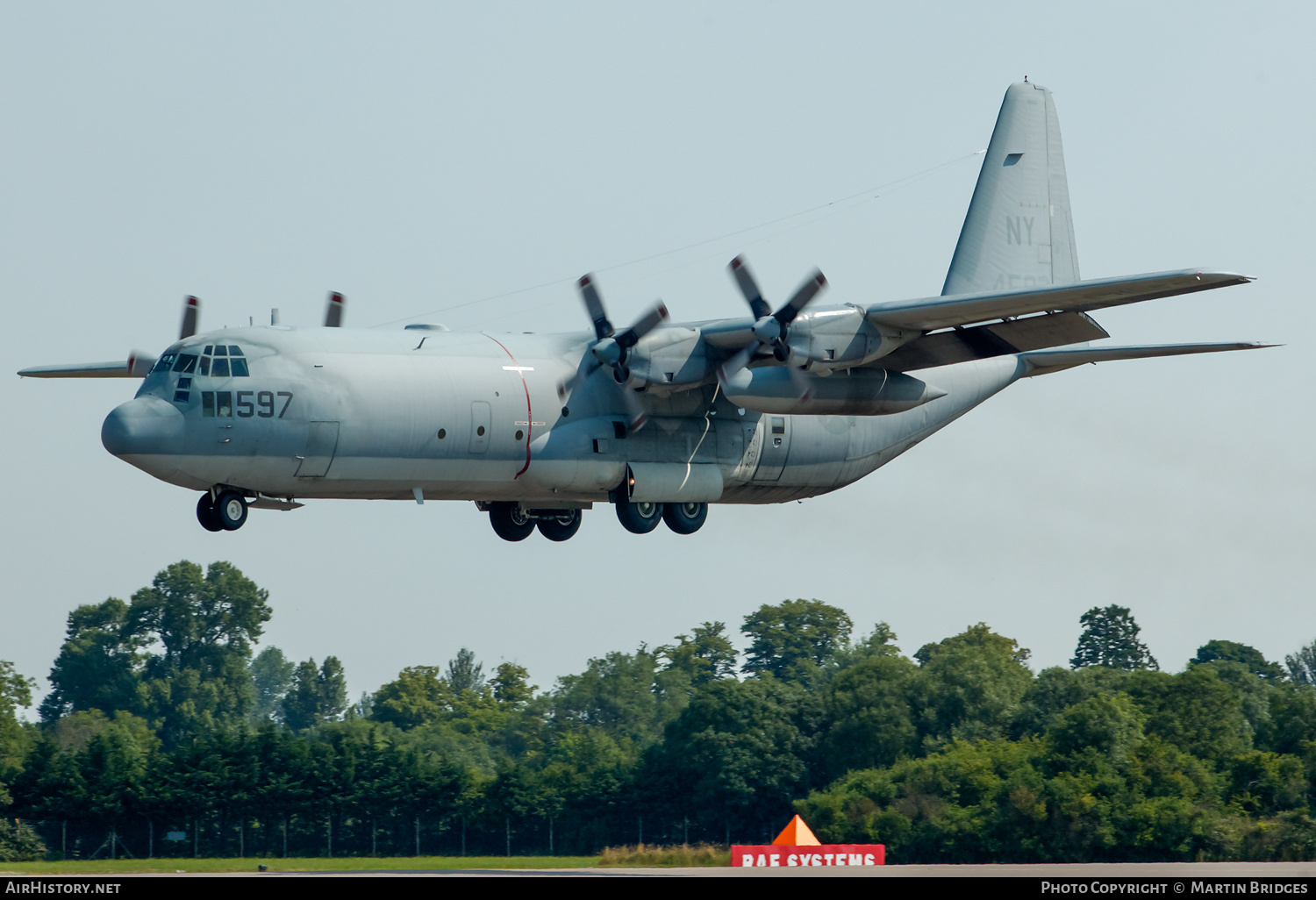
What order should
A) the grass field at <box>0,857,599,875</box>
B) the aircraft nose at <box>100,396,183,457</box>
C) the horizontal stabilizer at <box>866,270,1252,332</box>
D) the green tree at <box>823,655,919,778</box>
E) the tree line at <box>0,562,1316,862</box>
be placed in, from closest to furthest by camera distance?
the aircraft nose at <box>100,396,183,457</box>, the horizontal stabilizer at <box>866,270,1252,332</box>, the tree line at <box>0,562,1316,862</box>, the grass field at <box>0,857,599,875</box>, the green tree at <box>823,655,919,778</box>

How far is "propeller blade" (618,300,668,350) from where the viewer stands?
27.7 meters

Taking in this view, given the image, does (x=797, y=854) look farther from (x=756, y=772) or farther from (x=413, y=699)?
(x=413, y=699)

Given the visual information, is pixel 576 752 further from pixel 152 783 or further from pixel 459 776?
pixel 152 783

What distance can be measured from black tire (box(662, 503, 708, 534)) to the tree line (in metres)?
15.7

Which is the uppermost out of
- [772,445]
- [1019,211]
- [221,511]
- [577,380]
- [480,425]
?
[1019,211]

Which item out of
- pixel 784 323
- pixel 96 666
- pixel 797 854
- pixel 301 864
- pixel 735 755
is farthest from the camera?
pixel 96 666

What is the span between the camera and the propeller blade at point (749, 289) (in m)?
27.4

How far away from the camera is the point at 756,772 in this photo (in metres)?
49.5

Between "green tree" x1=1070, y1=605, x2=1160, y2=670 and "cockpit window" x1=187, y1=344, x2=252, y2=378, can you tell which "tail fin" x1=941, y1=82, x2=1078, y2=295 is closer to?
"cockpit window" x1=187, y1=344, x2=252, y2=378

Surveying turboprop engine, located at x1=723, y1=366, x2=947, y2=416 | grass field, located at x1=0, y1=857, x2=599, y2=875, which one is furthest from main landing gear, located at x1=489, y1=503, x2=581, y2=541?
grass field, located at x1=0, y1=857, x2=599, y2=875

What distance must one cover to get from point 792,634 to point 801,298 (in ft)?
162

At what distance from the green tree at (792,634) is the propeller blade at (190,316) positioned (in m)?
49.7

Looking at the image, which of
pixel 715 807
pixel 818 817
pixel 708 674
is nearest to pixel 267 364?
pixel 818 817

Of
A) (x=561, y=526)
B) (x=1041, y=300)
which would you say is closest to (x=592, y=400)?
(x=561, y=526)
